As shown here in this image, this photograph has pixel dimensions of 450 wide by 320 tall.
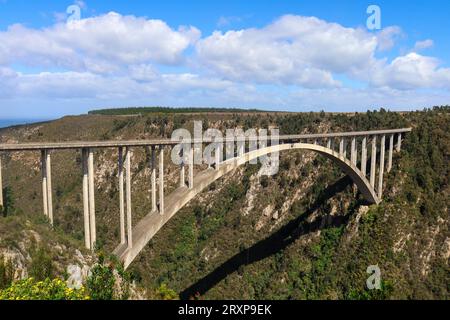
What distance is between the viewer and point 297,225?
48.0m

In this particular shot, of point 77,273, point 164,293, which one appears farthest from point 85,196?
point 164,293

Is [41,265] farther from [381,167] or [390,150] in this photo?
[390,150]

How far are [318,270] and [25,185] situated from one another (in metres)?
50.1

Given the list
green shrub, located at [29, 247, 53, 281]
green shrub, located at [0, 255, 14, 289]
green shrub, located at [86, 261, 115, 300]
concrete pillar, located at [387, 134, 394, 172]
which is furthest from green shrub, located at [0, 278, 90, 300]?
concrete pillar, located at [387, 134, 394, 172]

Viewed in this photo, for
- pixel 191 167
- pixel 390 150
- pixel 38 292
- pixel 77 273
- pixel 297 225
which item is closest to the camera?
pixel 38 292

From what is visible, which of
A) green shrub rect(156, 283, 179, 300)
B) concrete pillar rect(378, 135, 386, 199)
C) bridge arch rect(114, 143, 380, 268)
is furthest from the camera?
concrete pillar rect(378, 135, 386, 199)

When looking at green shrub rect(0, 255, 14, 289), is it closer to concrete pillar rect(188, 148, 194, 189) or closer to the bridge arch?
the bridge arch

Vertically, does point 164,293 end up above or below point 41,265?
above

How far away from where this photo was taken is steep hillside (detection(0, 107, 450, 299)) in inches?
1567

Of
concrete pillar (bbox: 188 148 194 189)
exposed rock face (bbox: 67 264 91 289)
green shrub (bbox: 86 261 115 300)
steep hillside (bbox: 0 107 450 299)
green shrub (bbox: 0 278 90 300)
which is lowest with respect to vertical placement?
steep hillside (bbox: 0 107 450 299)

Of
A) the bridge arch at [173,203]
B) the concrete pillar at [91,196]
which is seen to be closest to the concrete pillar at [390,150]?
the bridge arch at [173,203]

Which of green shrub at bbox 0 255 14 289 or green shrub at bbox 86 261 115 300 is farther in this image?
green shrub at bbox 0 255 14 289

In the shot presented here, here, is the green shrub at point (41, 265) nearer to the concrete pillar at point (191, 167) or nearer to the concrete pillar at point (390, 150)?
the concrete pillar at point (191, 167)
